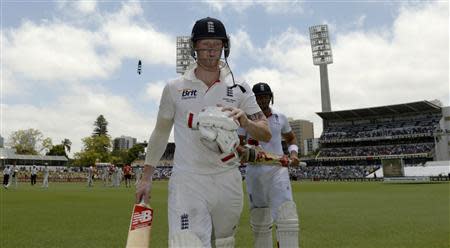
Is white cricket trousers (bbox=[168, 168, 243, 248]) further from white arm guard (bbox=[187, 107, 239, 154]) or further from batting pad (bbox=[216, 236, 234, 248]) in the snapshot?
white arm guard (bbox=[187, 107, 239, 154])

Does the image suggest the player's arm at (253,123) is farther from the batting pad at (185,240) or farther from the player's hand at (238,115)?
the batting pad at (185,240)

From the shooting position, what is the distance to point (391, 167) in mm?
46781

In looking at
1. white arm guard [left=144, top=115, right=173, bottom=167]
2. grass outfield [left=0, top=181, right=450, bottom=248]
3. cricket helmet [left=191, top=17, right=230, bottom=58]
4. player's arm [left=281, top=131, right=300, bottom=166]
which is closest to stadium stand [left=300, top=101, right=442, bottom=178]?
grass outfield [left=0, top=181, right=450, bottom=248]

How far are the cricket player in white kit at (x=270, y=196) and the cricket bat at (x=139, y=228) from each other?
216 cm

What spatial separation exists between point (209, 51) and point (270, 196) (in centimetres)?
257

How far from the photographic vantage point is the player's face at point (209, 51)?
3.16m

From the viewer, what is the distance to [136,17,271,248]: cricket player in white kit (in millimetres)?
2861

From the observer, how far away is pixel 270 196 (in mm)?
5102

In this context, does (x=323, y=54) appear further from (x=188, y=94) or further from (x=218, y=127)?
(x=218, y=127)

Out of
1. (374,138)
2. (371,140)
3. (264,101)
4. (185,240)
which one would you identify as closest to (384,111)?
(374,138)

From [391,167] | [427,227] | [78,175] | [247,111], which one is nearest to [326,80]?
[391,167]

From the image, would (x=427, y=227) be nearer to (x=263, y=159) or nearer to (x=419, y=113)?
(x=263, y=159)

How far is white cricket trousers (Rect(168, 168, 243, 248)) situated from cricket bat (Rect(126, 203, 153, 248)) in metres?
0.26

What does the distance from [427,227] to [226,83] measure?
7.61 m
